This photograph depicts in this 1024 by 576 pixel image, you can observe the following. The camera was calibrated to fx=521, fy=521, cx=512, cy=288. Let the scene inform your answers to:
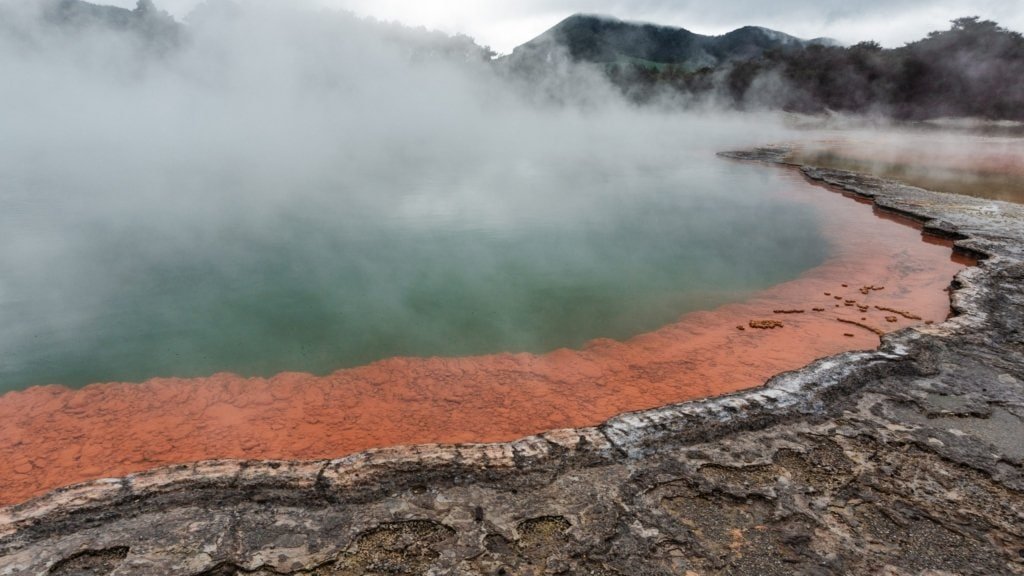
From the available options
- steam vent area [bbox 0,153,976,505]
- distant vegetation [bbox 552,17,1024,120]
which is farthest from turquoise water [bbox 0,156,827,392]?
distant vegetation [bbox 552,17,1024,120]

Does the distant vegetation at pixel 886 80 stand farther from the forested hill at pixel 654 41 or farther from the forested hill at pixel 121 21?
the forested hill at pixel 654 41

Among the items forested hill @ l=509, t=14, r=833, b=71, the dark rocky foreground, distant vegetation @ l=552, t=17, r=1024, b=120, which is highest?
forested hill @ l=509, t=14, r=833, b=71

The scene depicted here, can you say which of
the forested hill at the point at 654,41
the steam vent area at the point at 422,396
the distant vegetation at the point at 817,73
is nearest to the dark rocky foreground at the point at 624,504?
the steam vent area at the point at 422,396

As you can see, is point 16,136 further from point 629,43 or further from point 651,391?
point 629,43

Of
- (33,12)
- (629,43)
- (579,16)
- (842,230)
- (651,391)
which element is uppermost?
(579,16)

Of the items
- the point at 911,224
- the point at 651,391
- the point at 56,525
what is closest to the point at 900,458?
the point at 651,391

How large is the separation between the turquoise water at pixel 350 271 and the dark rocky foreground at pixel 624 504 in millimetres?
1817

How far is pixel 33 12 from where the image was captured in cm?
2192

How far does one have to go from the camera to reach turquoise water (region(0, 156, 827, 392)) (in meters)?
4.48

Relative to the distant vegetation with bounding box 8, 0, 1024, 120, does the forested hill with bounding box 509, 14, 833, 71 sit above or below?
above

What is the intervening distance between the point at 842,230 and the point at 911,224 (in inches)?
49.0

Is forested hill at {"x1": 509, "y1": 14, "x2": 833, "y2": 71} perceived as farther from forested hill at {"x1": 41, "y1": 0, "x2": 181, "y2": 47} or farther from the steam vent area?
the steam vent area

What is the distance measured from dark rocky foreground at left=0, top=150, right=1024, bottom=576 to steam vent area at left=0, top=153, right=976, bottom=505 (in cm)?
44

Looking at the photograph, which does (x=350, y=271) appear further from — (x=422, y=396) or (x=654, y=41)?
(x=654, y=41)
